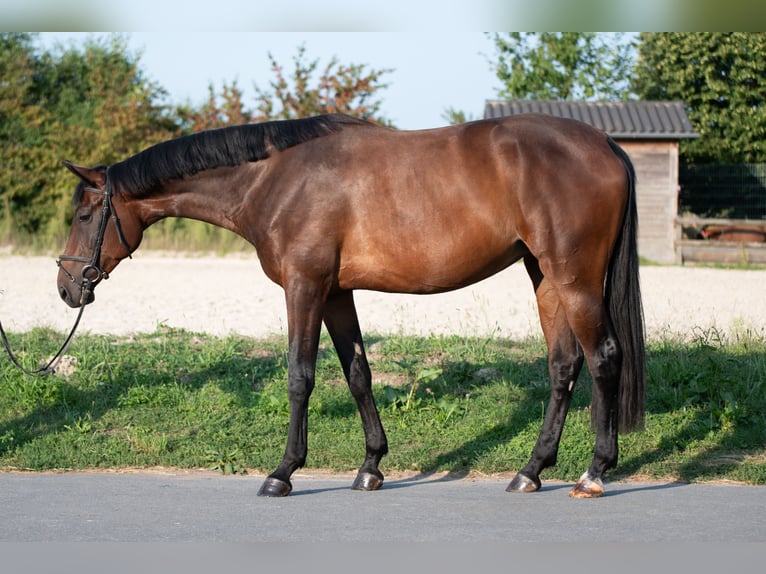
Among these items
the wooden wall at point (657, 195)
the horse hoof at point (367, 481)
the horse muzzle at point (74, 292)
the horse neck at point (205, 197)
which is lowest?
the horse hoof at point (367, 481)

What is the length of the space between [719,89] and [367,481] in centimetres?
2490

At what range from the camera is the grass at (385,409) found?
6086 millimetres

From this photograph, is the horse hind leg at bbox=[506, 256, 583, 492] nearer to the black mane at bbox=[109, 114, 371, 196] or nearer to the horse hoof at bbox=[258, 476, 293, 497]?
the horse hoof at bbox=[258, 476, 293, 497]

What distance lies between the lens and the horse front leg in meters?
5.43

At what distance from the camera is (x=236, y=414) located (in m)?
6.82

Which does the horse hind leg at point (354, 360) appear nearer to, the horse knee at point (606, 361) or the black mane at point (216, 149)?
Answer: the black mane at point (216, 149)

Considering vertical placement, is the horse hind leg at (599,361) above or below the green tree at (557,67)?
below

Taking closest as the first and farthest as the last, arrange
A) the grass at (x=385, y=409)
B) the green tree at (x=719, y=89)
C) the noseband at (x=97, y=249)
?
the noseband at (x=97, y=249) → the grass at (x=385, y=409) → the green tree at (x=719, y=89)

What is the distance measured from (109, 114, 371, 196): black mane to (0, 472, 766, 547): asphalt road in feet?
6.19

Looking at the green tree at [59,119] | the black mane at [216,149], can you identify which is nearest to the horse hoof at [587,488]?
the black mane at [216,149]

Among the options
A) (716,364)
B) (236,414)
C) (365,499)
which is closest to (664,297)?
(716,364)

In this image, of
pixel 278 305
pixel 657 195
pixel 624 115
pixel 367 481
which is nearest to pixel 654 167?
pixel 657 195

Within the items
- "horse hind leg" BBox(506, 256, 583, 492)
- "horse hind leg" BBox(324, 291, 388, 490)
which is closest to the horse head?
"horse hind leg" BBox(324, 291, 388, 490)

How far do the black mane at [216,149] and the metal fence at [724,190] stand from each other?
69.9 feet
